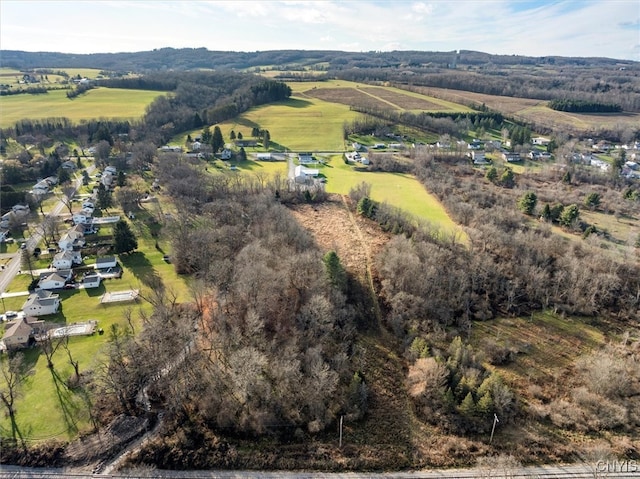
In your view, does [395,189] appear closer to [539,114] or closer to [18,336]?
[18,336]

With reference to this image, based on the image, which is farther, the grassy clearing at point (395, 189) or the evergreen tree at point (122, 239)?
the grassy clearing at point (395, 189)

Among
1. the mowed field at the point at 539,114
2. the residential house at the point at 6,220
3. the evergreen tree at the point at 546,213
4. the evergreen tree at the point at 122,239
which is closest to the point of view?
the evergreen tree at the point at 122,239

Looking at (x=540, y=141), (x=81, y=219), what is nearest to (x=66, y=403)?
(x=81, y=219)

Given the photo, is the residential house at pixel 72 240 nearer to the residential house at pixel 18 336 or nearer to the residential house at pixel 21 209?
the residential house at pixel 21 209

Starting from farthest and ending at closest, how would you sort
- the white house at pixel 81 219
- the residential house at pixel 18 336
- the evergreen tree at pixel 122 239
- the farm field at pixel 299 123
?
the farm field at pixel 299 123 < the white house at pixel 81 219 < the evergreen tree at pixel 122 239 < the residential house at pixel 18 336

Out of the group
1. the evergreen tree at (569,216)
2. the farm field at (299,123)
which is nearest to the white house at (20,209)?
the farm field at (299,123)

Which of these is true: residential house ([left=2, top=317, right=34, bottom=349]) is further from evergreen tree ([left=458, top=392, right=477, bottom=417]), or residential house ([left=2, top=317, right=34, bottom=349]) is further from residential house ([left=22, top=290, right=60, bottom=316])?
evergreen tree ([left=458, top=392, right=477, bottom=417])

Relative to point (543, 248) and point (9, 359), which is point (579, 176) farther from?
point (9, 359)
